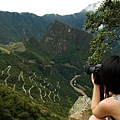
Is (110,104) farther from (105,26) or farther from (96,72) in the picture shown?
(105,26)

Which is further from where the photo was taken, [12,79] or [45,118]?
[12,79]

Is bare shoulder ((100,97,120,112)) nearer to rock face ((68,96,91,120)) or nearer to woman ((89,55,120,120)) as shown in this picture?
woman ((89,55,120,120))

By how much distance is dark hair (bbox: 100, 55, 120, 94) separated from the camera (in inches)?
194

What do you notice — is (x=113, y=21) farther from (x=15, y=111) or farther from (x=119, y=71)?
(x=15, y=111)

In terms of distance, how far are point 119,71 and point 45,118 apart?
9165 cm

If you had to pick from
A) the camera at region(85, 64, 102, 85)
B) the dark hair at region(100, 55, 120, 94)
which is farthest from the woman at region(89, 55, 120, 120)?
the camera at region(85, 64, 102, 85)

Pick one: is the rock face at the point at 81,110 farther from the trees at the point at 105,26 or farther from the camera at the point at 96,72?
the camera at the point at 96,72

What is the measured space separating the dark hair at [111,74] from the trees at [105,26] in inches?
424

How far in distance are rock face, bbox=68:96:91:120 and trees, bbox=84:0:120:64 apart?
2.48 m

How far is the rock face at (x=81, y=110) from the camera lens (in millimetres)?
13516

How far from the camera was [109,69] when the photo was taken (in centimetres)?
497

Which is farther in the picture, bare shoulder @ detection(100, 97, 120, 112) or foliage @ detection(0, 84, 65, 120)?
foliage @ detection(0, 84, 65, 120)

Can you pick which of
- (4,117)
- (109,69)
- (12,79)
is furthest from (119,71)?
(12,79)

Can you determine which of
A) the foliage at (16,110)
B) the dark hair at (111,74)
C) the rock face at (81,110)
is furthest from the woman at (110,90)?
the foliage at (16,110)
